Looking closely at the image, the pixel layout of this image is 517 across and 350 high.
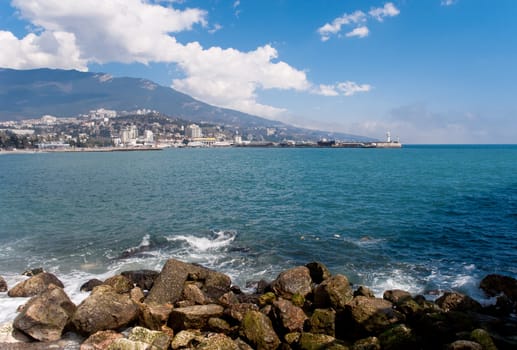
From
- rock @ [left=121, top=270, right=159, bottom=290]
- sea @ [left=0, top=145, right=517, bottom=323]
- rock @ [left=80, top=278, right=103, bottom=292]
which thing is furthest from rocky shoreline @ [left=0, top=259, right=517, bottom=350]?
sea @ [left=0, top=145, right=517, bottom=323]

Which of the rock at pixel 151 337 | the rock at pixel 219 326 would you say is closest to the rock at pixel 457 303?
the rock at pixel 219 326

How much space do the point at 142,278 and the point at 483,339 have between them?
11754 mm

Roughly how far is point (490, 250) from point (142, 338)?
60.4 ft

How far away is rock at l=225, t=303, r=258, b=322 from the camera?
10211mm

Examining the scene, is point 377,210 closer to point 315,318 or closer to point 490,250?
point 490,250

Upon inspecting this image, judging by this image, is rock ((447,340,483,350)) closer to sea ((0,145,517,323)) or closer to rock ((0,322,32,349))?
sea ((0,145,517,323))

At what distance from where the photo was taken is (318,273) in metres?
14.4

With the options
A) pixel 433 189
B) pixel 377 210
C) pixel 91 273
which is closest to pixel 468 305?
pixel 91 273

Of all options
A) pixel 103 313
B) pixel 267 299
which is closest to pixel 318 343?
pixel 267 299

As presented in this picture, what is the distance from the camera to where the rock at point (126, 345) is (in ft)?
29.6

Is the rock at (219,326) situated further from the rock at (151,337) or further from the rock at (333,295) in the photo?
the rock at (333,295)

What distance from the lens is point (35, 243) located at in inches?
841

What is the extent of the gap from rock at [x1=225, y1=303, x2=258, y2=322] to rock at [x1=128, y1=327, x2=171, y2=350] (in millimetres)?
1873

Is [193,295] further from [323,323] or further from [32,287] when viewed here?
[32,287]
